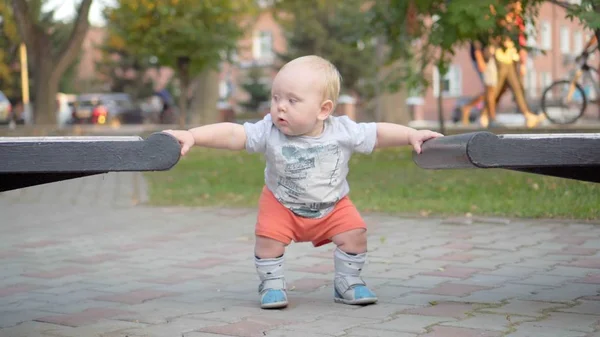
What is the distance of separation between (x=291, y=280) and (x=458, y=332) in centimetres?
157

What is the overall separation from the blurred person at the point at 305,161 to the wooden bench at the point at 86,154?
902 mm

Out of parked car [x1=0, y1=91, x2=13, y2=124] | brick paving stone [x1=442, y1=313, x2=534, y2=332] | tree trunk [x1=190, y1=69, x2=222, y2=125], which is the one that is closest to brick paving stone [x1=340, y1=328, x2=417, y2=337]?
brick paving stone [x1=442, y1=313, x2=534, y2=332]

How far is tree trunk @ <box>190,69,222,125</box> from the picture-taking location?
94.8 feet

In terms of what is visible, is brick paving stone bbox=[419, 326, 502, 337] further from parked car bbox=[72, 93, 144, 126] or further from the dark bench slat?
parked car bbox=[72, 93, 144, 126]

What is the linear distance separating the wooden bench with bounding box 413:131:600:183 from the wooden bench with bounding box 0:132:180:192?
92 cm

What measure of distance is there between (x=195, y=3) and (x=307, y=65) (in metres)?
21.0

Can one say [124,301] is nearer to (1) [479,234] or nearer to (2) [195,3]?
(1) [479,234]

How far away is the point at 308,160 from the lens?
A: 4.29 meters

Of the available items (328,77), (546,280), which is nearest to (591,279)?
(546,280)

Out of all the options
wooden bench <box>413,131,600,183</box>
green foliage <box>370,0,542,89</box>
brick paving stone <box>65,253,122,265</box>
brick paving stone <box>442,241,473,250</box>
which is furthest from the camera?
green foliage <box>370,0,542,89</box>

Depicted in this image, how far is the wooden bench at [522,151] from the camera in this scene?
10.9 ft

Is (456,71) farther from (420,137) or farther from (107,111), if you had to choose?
(420,137)

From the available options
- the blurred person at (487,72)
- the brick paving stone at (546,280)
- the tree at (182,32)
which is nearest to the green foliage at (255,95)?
the tree at (182,32)

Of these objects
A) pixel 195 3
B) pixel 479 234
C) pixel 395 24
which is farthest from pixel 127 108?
pixel 479 234
